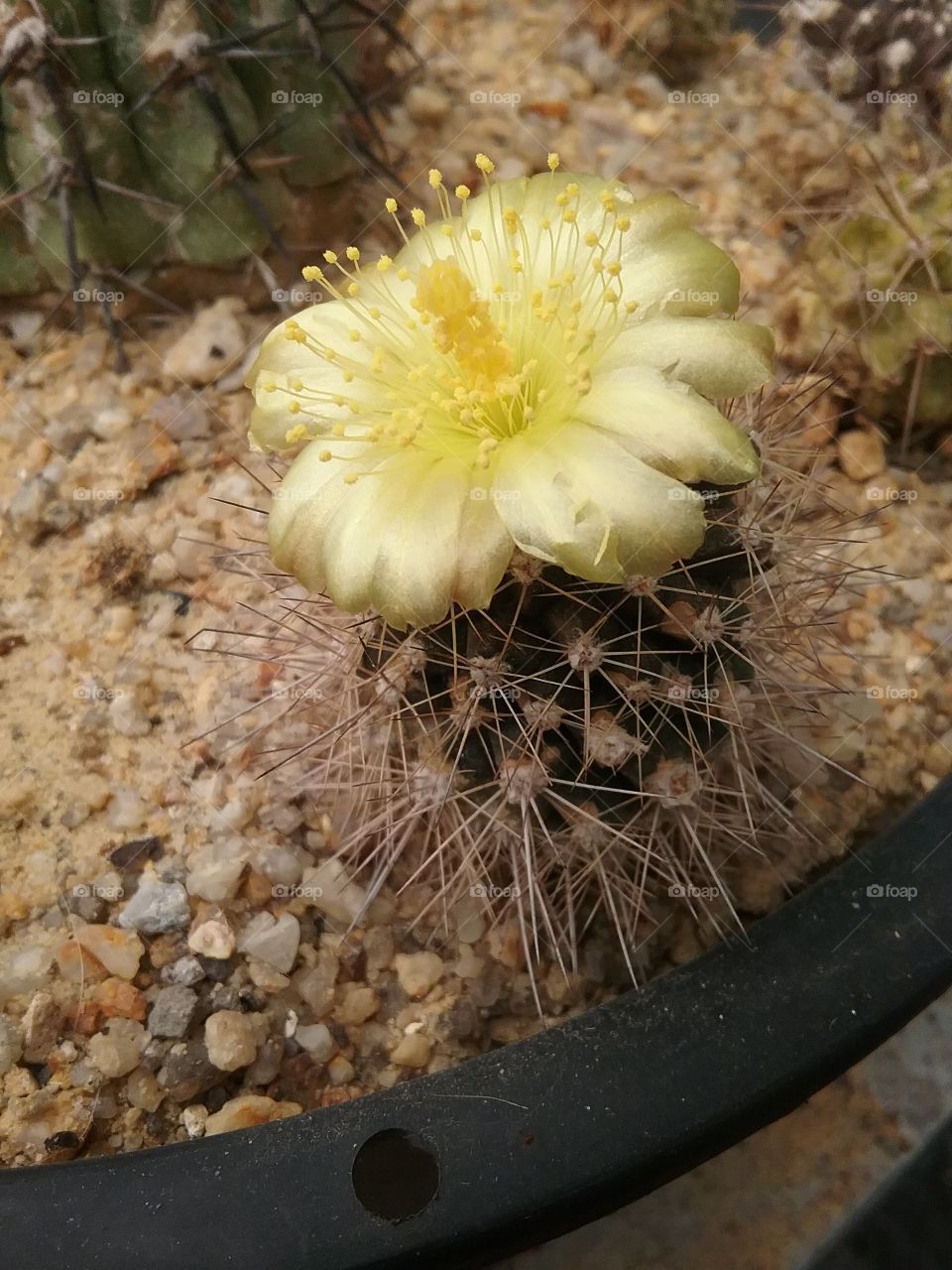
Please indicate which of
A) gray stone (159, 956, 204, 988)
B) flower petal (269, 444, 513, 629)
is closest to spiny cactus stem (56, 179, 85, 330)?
flower petal (269, 444, 513, 629)

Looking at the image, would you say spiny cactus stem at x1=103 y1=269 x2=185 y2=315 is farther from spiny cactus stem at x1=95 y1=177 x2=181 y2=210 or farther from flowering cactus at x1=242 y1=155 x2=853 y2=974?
flowering cactus at x1=242 y1=155 x2=853 y2=974

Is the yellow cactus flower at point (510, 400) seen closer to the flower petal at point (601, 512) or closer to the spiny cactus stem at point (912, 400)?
the flower petal at point (601, 512)

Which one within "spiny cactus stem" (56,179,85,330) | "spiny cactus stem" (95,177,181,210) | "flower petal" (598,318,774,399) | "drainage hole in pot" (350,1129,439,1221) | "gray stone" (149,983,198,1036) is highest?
"flower petal" (598,318,774,399)

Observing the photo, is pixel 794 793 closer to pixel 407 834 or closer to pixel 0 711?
pixel 407 834


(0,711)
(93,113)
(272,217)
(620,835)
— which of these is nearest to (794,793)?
(620,835)

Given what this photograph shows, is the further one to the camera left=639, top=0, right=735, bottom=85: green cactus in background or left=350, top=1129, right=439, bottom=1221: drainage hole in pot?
left=639, top=0, right=735, bottom=85: green cactus in background

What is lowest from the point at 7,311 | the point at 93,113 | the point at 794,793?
the point at 794,793
